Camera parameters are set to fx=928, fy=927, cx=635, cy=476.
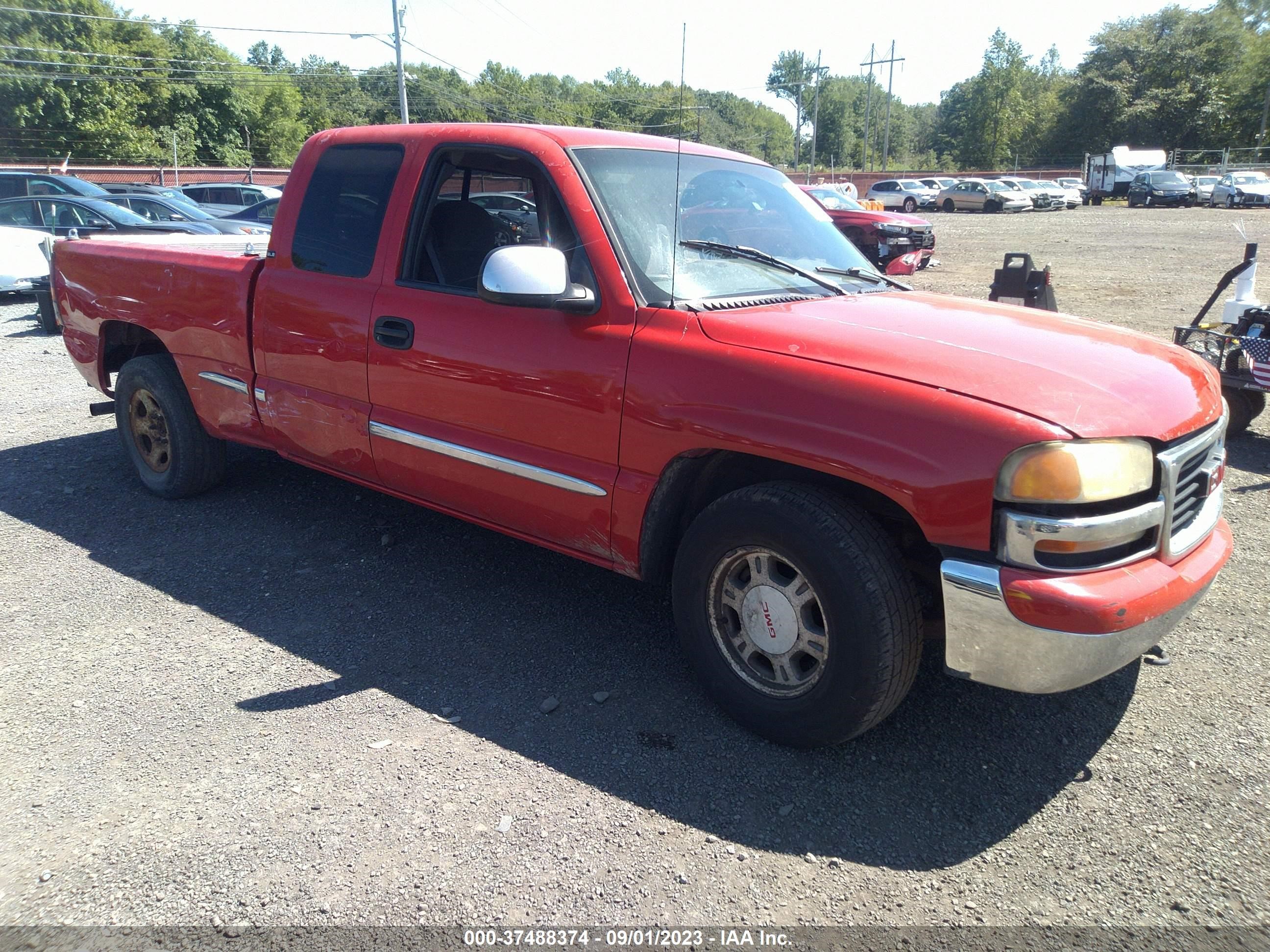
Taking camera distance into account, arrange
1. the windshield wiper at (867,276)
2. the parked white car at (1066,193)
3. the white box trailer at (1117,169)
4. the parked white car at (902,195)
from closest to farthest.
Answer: the windshield wiper at (867,276)
the parked white car at (1066,193)
the parked white car at (902,195)
the white box trailer at (1117,169)

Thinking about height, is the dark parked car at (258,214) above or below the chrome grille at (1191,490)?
above

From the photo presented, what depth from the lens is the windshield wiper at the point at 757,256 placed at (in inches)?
138

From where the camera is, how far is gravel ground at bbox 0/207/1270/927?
2.45 m

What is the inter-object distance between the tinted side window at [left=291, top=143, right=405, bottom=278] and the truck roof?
63 millimetres

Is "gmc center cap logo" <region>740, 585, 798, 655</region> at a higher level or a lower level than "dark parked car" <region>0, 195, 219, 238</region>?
lower

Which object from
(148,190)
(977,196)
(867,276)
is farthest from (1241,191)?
(867,276)

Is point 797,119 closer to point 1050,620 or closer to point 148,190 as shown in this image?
point 1050,620

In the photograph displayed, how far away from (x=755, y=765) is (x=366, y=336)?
2.38 meters

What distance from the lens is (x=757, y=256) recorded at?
3.62 meters

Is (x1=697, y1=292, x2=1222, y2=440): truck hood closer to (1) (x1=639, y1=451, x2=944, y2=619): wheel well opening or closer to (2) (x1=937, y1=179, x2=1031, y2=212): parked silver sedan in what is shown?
(1) (x1=639, y1=451, x2=944, y2=619): wheel well opening

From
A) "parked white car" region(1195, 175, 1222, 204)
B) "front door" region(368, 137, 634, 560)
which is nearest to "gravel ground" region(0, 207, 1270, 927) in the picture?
"front door" region(368, 137, 634, 560)

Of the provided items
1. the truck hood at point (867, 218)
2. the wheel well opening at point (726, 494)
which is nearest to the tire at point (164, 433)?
the wheel well opening at point (726, 494)

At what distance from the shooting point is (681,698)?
3.38 meters

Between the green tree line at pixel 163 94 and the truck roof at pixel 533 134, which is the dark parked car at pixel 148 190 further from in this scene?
the green tree line at pixel 163 94
